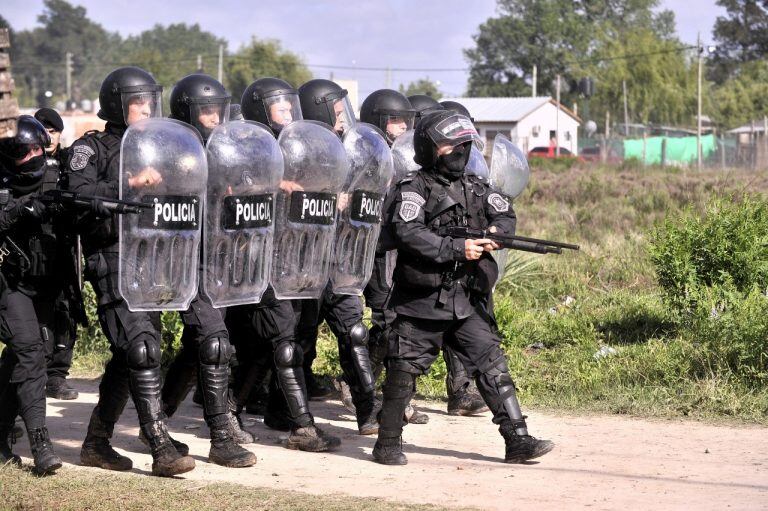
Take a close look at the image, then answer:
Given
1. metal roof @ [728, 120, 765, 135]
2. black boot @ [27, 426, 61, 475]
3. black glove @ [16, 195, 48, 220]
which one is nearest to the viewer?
black glove @ [16, 195, 48, 220]

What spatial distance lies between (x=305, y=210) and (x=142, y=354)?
3.92 feet

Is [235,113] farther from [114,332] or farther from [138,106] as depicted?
[114,332]

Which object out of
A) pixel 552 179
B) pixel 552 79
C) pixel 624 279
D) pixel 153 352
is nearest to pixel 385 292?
pixel 153 352

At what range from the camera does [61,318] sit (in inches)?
257

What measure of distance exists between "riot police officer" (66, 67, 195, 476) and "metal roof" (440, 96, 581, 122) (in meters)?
48.4

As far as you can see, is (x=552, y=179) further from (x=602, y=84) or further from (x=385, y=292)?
(x=602, y=84)

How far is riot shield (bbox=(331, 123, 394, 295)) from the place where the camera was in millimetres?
6695

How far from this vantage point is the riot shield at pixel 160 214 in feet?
18.8

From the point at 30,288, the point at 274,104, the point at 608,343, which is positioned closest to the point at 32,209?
the point at 30,288

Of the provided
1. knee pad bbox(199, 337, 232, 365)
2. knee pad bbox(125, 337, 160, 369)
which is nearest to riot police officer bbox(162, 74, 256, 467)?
knee pad bbox(199, 337, 232, 365)

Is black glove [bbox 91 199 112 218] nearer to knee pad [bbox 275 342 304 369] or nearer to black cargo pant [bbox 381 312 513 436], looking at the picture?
knee pad [bbox 275 342 304 369]

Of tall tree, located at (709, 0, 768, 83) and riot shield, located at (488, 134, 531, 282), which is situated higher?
tall tree, located at (709, 0, 768, 83)

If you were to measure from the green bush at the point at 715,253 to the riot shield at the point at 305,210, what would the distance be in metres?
3.51

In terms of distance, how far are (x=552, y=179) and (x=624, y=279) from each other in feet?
36.8
